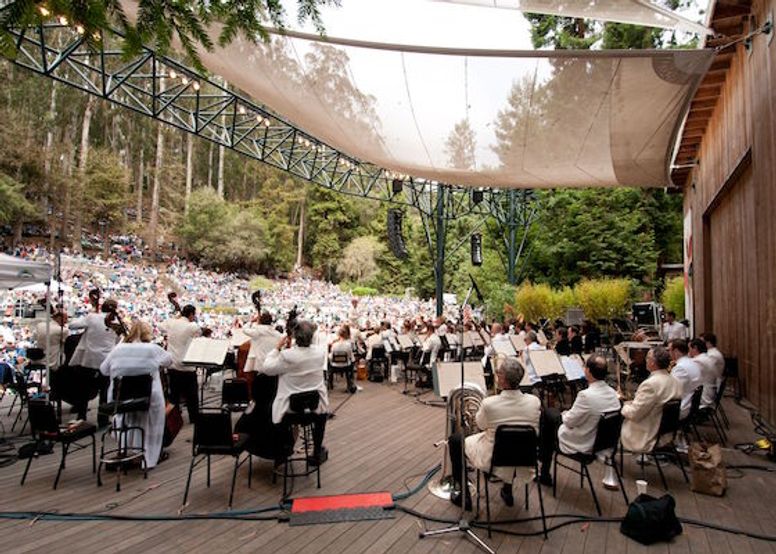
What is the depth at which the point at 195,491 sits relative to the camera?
3.92 m

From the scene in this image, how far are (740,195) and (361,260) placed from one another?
110 ft

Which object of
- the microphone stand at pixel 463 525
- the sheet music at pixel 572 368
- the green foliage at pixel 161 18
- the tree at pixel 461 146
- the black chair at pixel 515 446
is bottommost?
the microphone stand at pixel 463 525

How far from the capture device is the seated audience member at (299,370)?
4082 mm

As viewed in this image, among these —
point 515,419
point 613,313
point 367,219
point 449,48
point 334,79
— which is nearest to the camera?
point 515,419

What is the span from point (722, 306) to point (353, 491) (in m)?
7.93

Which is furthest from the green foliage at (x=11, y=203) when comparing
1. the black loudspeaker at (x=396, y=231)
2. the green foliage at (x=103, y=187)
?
the black loudspeaker at (x=396, y=231)

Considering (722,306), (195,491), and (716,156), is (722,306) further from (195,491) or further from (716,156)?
(195,491)

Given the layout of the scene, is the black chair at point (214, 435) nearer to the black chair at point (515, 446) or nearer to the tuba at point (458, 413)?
the tuba at point (458, 413)

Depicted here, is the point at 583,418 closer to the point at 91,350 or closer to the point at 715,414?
the point at 715,414

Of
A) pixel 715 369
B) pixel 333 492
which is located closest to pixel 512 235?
pixel 715 369

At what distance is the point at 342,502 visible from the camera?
12.1ft

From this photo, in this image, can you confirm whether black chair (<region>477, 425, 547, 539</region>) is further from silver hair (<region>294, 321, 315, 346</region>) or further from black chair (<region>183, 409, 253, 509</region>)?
black chair (<region>183, 409, 253, 509</region>)

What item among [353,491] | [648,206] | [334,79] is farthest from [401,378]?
[648,206]

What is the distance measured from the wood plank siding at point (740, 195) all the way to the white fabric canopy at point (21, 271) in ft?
28.5
